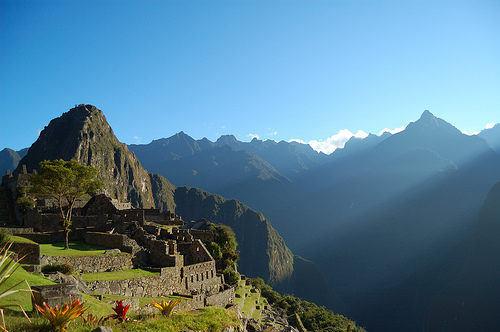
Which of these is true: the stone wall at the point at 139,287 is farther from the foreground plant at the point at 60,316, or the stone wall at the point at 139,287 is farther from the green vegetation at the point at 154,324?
the foreground plant at the point at 60,316

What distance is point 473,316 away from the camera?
134m

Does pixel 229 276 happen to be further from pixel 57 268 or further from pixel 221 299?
pixel 57 268

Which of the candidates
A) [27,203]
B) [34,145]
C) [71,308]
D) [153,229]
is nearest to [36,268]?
[71,308]

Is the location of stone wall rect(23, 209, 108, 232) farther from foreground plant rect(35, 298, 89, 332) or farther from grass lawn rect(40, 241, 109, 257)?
foreground plant rect(35, 298, 89, 332)

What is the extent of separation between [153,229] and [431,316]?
541ft

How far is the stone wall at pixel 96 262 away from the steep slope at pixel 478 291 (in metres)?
161

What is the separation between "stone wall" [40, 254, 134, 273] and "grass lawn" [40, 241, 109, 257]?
686 millimetres

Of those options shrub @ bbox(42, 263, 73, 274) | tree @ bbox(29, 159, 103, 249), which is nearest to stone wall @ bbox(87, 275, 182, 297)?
shrub @ bbox(42, 263, 73, 274)

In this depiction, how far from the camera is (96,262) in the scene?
60.3 feet

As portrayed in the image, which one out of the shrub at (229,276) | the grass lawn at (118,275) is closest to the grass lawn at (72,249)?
the grass lawn at (118,275)

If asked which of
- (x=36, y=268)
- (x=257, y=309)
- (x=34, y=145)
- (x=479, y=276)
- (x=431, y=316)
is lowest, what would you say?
(x=431, y=316)

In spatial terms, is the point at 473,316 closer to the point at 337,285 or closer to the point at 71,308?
the point at 337,285

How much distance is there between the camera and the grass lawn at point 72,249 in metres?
18.0

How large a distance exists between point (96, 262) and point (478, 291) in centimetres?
18166
